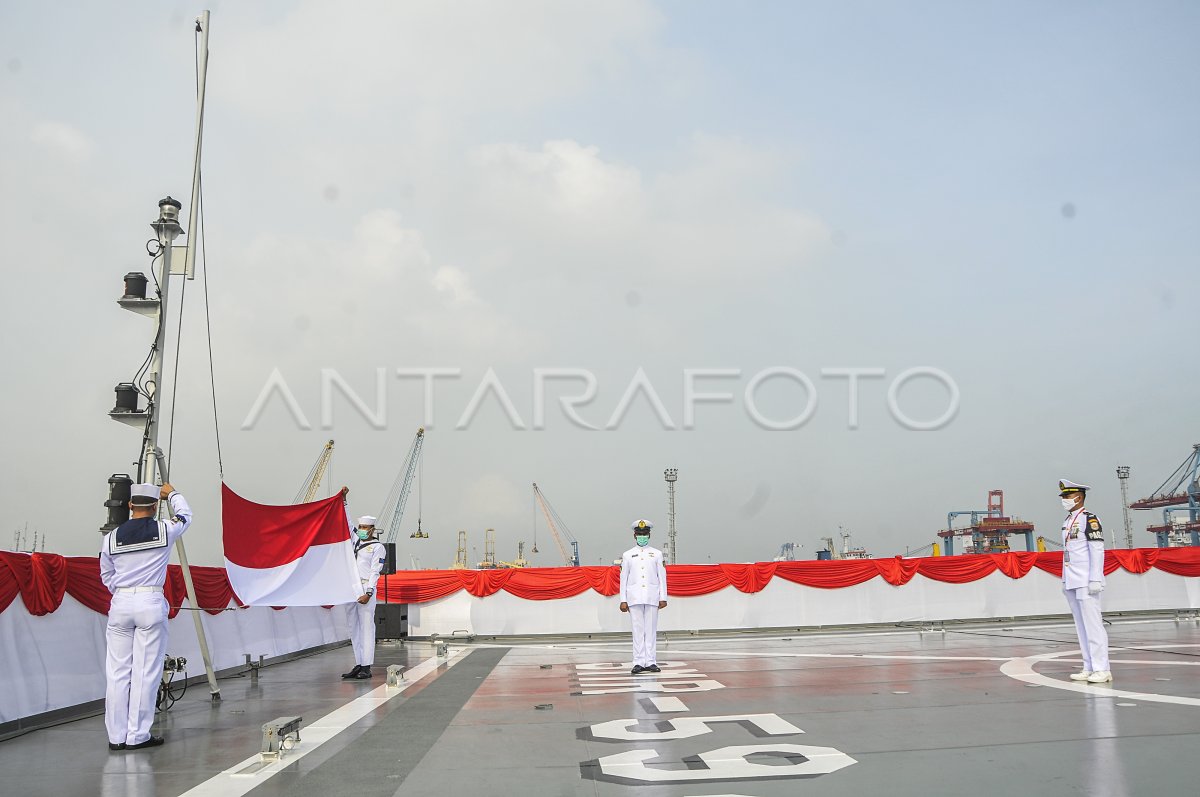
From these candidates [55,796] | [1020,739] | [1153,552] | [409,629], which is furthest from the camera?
[1153,552]

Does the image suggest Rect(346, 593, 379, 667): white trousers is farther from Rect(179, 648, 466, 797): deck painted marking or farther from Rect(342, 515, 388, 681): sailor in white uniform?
Rect(179, 648, 466, 797): deck painted marking

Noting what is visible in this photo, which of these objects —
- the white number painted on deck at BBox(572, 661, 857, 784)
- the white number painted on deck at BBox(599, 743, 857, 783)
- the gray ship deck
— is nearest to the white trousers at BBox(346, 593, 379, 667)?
the gray ship deck

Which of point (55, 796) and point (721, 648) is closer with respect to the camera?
point (55, 796)

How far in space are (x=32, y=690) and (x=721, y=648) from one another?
40.3 feet

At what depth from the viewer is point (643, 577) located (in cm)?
1309

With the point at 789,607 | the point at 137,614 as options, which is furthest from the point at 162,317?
the point at 789,607

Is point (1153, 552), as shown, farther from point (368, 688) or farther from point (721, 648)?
point (368, 688)

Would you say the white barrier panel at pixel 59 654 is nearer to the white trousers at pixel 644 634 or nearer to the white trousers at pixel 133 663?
the white trousers at pixel 133 663

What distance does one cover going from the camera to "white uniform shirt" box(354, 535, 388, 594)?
1339 cm

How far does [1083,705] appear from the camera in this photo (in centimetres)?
811

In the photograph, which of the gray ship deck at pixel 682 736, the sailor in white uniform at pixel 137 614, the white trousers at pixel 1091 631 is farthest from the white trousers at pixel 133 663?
the white trousers at pixel 1091 631

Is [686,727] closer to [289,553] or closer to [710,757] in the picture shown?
[710,757]

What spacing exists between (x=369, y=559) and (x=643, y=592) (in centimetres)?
448

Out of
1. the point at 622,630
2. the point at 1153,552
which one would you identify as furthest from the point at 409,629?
the point at 1153,552
